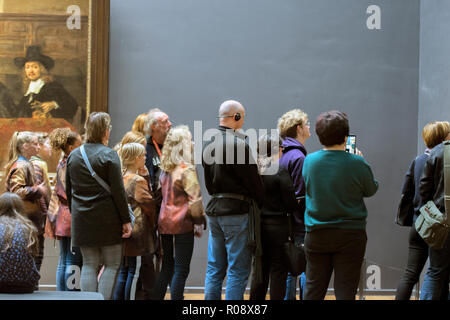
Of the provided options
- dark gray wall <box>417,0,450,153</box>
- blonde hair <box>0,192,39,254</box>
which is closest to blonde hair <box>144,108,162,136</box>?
blonde hair <box>0,192,39,254</box>

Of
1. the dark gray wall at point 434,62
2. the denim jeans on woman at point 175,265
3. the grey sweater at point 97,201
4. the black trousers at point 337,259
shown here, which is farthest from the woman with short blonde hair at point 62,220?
the dark gray wall at point 434,62

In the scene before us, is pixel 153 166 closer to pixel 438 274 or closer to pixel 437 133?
pixel 437 133

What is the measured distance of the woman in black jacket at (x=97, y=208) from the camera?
4.94m

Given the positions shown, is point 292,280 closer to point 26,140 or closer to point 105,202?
point 105,202

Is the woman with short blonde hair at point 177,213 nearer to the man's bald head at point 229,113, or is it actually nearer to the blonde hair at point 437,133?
the man's bald head at point 229,113

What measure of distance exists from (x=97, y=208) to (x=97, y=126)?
70 centimetres

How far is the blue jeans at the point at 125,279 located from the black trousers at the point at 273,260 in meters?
1.16

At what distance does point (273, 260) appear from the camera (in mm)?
5316

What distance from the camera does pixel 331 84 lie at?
758 centimetres

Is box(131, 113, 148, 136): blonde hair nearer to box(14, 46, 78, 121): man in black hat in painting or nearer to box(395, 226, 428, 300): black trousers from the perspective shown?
box(14, 46, 78, 121): man in black hat in painting

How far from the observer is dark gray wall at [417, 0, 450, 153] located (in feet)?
22.8

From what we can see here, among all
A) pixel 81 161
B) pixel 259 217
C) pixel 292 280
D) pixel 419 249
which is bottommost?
pixel 292 280
